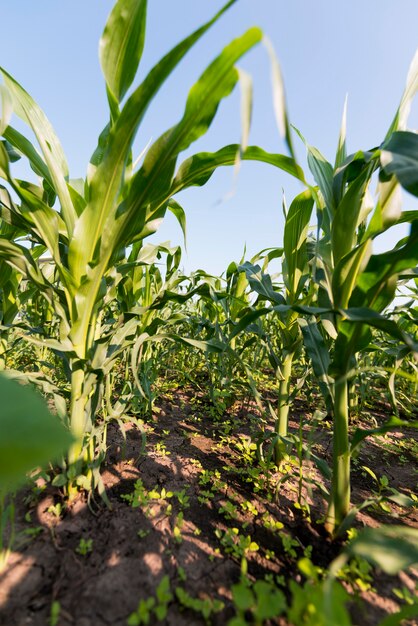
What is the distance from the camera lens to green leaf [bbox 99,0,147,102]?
32.2 inches

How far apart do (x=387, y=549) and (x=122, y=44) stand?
4.98ft

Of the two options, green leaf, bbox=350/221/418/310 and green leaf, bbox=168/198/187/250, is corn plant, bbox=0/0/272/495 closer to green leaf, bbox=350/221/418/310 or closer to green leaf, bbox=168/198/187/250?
green leaf, bbox=168/198/187/250

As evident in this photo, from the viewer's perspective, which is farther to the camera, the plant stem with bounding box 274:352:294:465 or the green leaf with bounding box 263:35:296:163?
the plant stem with bounding box 274:352:294:465

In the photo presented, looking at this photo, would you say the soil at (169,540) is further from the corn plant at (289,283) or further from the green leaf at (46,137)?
the green leaf at (46,137)

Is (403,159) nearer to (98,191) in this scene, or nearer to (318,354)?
(318,354)

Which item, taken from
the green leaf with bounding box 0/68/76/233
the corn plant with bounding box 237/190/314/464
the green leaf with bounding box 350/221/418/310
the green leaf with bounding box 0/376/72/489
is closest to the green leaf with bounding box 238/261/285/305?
the corn plant with bounding box 237/190/314/464

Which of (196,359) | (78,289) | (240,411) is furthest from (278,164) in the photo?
(196,359)

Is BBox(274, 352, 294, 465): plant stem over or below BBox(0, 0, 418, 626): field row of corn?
below

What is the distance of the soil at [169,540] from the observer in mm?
712

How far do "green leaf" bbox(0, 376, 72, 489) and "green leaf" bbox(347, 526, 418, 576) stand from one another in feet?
1.94

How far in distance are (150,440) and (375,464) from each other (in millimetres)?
1360

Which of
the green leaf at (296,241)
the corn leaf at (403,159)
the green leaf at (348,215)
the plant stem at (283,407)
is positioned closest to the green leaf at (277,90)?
the corn leaf at (403,159)

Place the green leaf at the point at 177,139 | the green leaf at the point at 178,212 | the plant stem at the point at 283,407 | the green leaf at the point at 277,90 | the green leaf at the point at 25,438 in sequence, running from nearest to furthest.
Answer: the green leaf at the point at 25,438 → the green leaf at the point at 277,90 → the green leaf at the point at 177,139 → the green leaf at the point at 178,212 → the plant stem at the point at 283,407

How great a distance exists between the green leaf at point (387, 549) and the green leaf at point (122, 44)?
1.37 m
